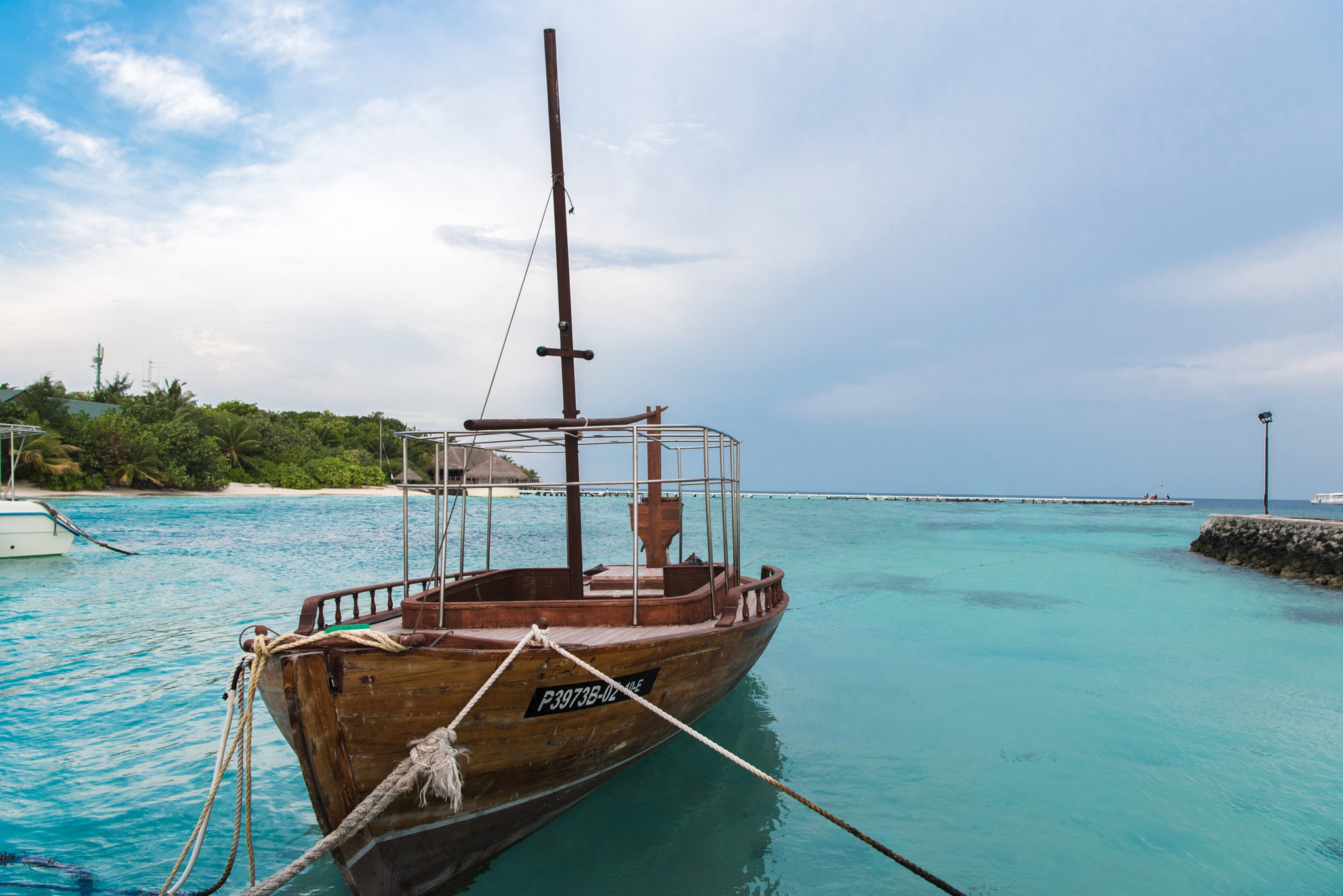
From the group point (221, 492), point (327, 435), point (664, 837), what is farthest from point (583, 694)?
point (327, 435)

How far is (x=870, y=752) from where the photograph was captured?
24.4 feet

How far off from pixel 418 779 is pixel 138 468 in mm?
53726

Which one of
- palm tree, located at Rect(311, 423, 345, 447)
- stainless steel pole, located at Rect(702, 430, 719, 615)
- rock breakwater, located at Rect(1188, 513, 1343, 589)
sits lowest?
rock breakwater, located at Rect(1188, 513, 1343, 589)

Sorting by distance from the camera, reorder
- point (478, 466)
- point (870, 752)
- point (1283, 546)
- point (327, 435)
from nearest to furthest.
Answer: point (478, 466), point (870, 752), point (1283, 546), point (327, 435)

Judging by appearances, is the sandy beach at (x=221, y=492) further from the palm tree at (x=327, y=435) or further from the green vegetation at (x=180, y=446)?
the palm tree at (x=327, y=435)

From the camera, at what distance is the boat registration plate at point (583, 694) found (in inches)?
164

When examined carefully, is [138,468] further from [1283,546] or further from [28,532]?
[1283,546]

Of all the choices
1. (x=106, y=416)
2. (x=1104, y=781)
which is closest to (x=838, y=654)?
(x=1104, y=781)

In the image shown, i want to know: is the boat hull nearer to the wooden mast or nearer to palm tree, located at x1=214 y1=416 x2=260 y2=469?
the wooden mast

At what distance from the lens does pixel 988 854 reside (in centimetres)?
539

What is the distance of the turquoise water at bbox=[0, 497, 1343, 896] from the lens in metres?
5.12

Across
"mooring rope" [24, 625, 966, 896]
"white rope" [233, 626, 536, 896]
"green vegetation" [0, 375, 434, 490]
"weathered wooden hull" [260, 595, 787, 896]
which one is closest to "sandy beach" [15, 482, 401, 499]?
"green vegetation" [0, 375, 434, 490]

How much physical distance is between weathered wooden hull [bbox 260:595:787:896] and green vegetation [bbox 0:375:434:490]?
2829 cm

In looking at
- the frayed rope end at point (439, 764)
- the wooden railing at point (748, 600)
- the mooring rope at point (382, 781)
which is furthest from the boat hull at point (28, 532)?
the frayed rope end at point (439, 764)
